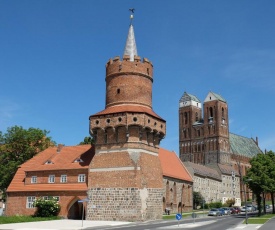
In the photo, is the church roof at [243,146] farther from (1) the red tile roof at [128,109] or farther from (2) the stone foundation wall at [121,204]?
(2) the stone foundation wall at [121,204]

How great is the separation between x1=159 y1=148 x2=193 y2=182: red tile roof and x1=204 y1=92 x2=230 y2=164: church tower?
6520 centimetres

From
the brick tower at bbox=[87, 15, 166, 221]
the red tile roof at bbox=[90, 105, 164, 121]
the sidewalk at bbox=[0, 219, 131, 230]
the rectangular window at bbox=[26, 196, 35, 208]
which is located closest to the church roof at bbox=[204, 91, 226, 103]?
the brick tower at bbox=[87, 15, 166, 221]

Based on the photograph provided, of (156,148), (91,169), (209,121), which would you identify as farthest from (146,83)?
(209,121)

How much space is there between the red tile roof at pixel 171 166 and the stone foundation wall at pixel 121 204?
18685mm

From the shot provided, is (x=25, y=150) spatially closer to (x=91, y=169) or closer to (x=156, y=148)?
(x=91, y=169)

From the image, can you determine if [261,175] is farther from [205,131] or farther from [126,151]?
[205,131]

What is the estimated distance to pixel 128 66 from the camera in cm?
4703

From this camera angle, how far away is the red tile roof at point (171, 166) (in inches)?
2533

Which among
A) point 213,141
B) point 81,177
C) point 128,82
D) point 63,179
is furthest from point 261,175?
point 213,141

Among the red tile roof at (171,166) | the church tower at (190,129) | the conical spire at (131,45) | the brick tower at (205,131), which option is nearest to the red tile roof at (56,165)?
the conical spire at (131,45)

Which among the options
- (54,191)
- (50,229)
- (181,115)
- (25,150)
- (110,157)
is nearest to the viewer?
(50,229)

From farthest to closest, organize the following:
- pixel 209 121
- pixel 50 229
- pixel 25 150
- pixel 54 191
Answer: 1. pixel 209 121
2. pixel 25 150
3. pixel 54 191
4. pixel 50 229

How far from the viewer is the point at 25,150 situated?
196ft

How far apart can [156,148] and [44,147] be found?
22764 mm
